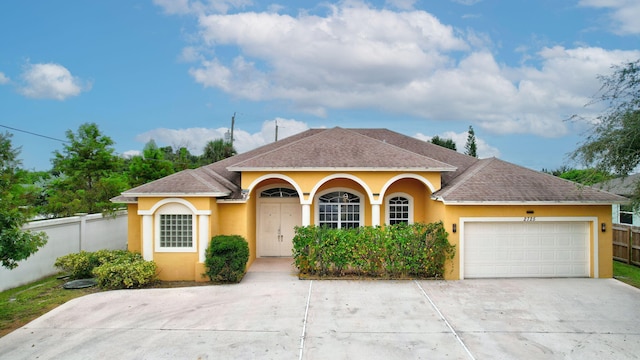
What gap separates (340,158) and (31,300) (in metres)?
10.6

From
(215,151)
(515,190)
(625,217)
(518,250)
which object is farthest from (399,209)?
(215,151)

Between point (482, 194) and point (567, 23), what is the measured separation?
24.9ft

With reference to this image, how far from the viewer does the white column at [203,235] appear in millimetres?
12898

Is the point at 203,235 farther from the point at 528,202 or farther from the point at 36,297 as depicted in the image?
the point at 528,202

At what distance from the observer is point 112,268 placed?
12.0 m

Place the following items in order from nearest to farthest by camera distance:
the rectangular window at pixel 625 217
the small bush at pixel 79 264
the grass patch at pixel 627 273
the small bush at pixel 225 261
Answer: the small bush at pixel 225 261 → the grass patch at pixel 627 273 → the small bush at pixel 79 264 → the rectangular window at pixel 625 217

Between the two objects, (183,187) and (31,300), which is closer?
(31,300)

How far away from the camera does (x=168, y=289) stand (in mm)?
11922

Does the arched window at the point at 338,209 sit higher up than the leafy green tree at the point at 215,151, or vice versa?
the leafy green tree at the point at 215,151

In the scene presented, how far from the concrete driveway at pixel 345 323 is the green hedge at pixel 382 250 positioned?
1.94ft

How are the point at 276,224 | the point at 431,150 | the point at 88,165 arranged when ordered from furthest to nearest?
the point at 88,165, the point at 431,150, the point at 276,224

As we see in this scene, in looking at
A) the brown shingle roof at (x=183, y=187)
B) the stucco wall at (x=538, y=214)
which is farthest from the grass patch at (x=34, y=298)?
the stucco wall at (x=538, y=214)

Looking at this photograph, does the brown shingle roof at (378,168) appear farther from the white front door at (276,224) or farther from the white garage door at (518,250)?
the white front door at (276,224)

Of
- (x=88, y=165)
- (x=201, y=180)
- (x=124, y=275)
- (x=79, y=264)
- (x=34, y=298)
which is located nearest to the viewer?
(x=34, y=298)
